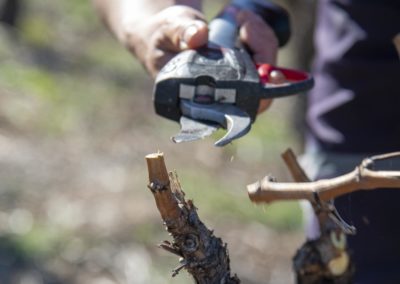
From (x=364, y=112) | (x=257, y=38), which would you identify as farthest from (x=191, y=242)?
(x=364, y=112)

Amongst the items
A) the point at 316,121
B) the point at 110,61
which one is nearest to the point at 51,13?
the point at 110,61

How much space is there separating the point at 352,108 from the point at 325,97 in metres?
0.10

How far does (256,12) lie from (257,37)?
100mm

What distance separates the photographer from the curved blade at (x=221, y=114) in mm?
1528

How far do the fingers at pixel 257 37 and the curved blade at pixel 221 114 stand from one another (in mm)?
320

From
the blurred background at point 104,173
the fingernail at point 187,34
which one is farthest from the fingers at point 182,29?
the blurred background at point 104,173

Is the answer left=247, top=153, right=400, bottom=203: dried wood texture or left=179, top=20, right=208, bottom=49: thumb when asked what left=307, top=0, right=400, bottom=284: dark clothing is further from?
left=247, top=153, right=400, bottom=203: dried wood texture

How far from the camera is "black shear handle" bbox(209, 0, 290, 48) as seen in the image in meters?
1.89

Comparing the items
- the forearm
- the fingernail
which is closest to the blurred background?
the forearm

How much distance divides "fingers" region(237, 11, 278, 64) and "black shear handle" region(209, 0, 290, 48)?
0.08ft

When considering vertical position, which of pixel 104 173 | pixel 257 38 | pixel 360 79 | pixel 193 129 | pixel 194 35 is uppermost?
pixel 104 173

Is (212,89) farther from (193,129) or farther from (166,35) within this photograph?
(166,35)

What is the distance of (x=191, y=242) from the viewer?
141 centimetres

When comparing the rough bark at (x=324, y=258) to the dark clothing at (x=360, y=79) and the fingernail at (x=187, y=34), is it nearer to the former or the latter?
the fingernail at (x=187, y=34)
